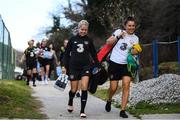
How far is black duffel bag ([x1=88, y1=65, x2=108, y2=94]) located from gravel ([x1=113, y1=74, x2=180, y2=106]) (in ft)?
4.76

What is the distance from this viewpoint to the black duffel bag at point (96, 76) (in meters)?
11.4

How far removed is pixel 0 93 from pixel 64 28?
191ft

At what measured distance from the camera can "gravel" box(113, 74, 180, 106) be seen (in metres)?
13.1

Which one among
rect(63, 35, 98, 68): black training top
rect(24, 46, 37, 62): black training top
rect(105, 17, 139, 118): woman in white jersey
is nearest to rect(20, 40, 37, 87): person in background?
rect(24, 46, 37, 62): black training top

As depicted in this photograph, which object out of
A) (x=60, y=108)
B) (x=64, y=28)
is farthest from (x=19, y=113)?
(x=64, y=28)

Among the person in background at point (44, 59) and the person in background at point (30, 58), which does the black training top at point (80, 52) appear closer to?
the person in background at point (30, 58)

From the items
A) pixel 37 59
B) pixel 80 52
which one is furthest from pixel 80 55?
pixel 37 59

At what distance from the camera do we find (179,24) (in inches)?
1476

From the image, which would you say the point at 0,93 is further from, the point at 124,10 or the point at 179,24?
the point at 124,10

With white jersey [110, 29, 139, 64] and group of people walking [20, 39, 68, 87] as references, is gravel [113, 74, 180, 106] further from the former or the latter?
group of people walking [20, 39, 68, 87]

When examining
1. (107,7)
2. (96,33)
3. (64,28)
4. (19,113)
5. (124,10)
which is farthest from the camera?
(64,28)

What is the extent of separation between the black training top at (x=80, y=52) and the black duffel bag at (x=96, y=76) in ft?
0.61

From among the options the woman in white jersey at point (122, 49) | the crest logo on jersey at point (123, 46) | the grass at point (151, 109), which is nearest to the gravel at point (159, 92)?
the grass at point (151, 109)

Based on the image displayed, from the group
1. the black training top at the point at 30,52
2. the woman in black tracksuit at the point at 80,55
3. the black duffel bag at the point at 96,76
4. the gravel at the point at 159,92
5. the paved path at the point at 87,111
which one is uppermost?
the black training top at the point at 30,52
